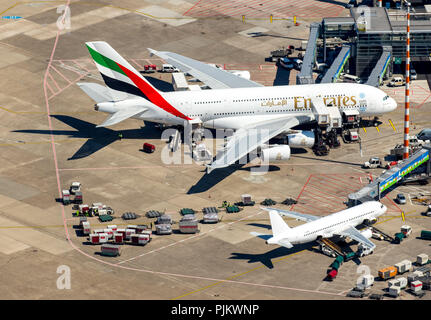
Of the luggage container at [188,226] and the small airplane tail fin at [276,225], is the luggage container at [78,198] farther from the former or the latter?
the small airplane tail fin at [276,225]

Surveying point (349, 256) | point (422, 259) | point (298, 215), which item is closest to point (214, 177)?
point (298, 215)

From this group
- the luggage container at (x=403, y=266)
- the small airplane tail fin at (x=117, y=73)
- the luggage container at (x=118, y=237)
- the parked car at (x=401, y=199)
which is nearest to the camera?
A: the luggage container at (x=403, y=266)

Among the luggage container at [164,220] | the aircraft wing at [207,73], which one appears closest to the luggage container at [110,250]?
the luggage container at [164,220]

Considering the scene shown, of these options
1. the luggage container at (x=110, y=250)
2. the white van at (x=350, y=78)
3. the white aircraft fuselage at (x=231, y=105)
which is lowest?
the luggage container at (x=110, y=250)

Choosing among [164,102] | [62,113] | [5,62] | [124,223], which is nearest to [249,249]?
[124,223]

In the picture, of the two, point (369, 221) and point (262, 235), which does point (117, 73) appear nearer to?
point (262, 235)

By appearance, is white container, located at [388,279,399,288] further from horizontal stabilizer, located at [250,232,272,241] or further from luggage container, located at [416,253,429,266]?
horizontal stabilizer, located at [250,232,272,241]

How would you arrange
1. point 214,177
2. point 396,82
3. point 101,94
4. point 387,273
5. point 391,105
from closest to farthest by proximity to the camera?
point 387,273
point 214,177
point 101,94
point 391,105
point 396,82
